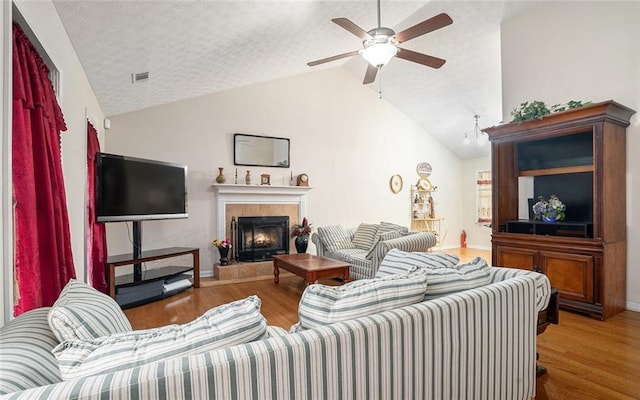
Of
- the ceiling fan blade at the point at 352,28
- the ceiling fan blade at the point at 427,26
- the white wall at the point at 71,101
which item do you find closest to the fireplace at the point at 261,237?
the white wall at the point at 71,101

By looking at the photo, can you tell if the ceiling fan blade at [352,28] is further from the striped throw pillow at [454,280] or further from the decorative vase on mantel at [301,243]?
the decorative vase on mantel at [301,243]

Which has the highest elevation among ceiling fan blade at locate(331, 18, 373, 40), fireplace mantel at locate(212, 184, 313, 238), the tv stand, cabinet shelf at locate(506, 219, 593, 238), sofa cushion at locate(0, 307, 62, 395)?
ceiling fan blade at locate(331, 18, 373, 40)

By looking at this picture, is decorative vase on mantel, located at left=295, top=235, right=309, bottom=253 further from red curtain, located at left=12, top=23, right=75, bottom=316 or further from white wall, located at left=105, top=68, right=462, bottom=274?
red curtain, located at left=12, top=23, right=75, bottom=316

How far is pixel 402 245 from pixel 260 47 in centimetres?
291

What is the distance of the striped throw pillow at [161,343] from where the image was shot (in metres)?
0.86

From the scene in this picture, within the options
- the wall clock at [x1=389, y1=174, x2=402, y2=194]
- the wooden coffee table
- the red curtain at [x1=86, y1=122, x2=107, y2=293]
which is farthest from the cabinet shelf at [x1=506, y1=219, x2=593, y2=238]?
the red curtain at [x1=86, y1=122, x2=107, y2=293]

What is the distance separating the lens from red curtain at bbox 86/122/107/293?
3.33 metres

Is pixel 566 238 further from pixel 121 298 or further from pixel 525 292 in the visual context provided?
pixel 121 298

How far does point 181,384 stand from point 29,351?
471 mm

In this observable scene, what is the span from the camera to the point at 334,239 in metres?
5.06

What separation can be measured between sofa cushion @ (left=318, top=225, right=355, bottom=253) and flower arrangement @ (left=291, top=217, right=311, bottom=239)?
0.33 metres

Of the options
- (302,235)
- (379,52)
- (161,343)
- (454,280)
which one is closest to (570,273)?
(454,280)

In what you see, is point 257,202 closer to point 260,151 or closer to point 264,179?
point 264,179

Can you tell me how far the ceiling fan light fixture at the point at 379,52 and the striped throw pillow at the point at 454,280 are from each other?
190 cm
